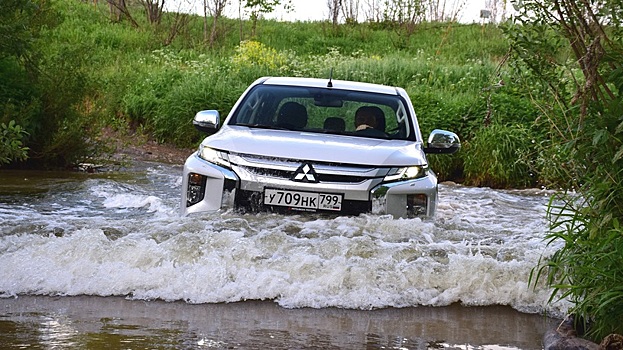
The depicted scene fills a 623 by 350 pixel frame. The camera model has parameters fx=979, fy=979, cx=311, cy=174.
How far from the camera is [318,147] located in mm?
7176

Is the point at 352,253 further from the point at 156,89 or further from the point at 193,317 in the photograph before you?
the point at 156,89

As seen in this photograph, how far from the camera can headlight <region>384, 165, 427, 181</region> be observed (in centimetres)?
708

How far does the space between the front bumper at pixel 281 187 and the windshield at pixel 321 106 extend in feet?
3.22

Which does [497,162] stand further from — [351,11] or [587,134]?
[351,11]

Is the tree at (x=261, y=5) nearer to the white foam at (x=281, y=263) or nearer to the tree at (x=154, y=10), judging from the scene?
the tree at (x=154, y=10)

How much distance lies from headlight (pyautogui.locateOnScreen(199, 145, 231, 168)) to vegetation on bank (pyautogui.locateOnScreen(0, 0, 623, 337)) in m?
1.59

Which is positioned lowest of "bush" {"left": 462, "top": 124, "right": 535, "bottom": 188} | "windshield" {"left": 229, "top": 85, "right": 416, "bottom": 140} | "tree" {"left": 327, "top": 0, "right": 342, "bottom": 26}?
"bush" {"left": 462, "top": 124, "right": 535, "bottom": 188}

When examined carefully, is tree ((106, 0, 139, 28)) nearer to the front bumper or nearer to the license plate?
the front bumper

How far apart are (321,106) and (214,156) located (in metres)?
1.57

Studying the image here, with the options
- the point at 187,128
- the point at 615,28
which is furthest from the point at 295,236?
the point at 187,128

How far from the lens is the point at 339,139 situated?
7672 millimetres

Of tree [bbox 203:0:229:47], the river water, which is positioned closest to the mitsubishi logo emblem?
the river water

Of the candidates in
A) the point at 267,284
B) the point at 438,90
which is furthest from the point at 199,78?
the point at 267,284

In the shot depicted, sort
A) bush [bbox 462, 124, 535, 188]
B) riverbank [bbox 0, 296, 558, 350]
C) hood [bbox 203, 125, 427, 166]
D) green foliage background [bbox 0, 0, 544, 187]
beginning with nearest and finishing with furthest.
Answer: riverbank [bbox 0, 296, 558, 350]
hood [bbox 203, 125, 427, 166]
green foliage background [bbox 0, 0, 544, 187]
bush [bbox 462, 124, 535, 188]
